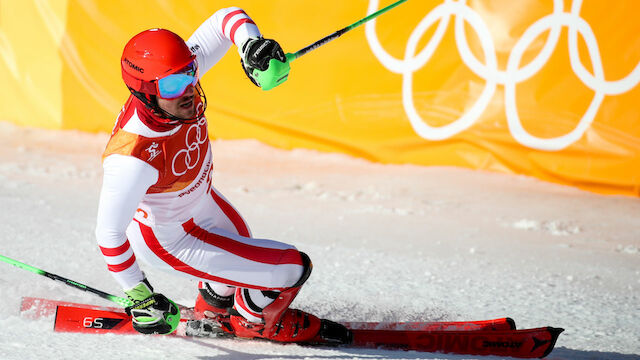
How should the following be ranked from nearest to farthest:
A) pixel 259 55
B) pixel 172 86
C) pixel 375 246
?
1. pixel 172 86
2. pixel 259 55
3. pixel 375 246

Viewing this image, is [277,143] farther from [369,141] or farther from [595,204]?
[595,204]

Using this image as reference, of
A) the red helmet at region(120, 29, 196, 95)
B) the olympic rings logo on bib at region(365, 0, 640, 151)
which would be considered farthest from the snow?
the red helmet at region(120, 29, 196, 95)

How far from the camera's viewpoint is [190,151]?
2959mm

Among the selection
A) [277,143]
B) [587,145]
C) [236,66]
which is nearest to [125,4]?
[236,66]

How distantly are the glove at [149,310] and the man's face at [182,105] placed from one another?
0.66 metres

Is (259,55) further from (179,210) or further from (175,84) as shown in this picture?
(179,210)

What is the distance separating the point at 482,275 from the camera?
15.3 ft

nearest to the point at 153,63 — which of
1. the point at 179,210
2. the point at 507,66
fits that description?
the point at 179,210

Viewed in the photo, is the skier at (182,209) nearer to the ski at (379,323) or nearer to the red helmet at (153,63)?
the red helmet at (153,63)

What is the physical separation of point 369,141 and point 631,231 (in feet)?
9.84

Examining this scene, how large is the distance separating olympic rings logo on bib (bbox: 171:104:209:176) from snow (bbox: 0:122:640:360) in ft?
2.74

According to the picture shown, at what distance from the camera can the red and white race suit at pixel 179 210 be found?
8.77 feet

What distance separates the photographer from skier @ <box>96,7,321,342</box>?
2709 millimetres

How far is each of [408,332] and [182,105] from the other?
1572 millimetres
